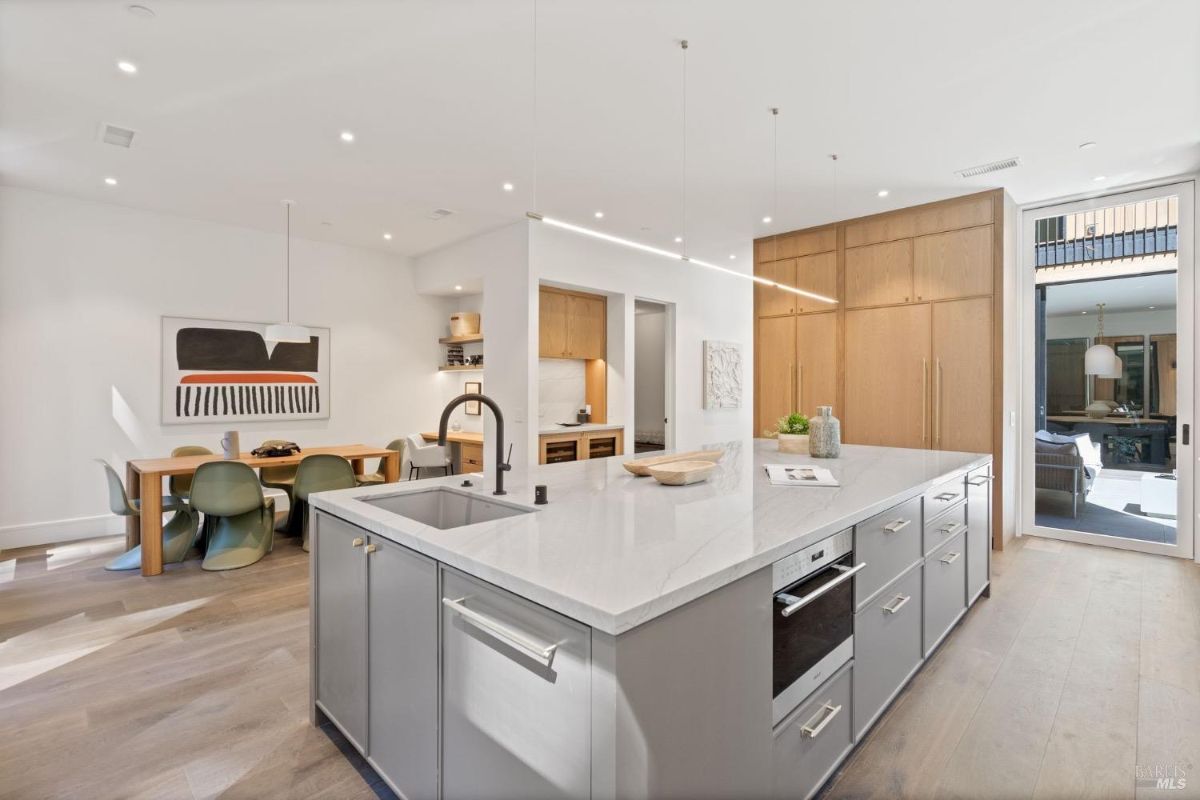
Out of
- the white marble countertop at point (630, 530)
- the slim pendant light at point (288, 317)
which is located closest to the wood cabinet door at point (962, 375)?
the white marble countertop at point (630, 530)

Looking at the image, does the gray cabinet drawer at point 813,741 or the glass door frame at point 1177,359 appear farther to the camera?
the glass door frame at point 1177,359

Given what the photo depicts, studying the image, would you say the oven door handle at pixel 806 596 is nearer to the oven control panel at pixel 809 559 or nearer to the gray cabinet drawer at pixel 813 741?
the oven control panel at pixel 809 559

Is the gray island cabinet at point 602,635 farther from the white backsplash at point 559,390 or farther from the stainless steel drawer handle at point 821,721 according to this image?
the white backsplash at point 559,390

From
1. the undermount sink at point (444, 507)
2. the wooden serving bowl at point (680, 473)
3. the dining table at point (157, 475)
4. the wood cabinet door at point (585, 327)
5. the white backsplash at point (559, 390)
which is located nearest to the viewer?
the undermount sink at point (444, 507)

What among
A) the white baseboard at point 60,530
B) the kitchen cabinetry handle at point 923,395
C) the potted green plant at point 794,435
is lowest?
the white baseboard at point 60,530

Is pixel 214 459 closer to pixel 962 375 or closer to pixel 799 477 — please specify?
pixel 799 477

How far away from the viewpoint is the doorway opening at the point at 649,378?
801cm

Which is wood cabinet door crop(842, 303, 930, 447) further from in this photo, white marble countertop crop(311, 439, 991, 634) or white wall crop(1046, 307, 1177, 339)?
white marble countertop crop(311, 439, 991, 634)

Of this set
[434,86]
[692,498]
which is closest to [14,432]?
[434,86]

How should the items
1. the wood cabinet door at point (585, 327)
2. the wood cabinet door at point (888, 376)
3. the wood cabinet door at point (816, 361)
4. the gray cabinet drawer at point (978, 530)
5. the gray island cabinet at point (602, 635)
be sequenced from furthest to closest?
the wood cabinet door at point (585, 327) < the wood cabinet door at point (816, 361) < the wood cabinet door at point (888, 376) < the gray cabinet drawer at point (978, 530) < the gray island cabinet at point (602, 635)

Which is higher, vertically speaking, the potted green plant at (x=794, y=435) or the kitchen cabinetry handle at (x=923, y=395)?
the kitchen cabinetry handle at (x=923, y=395)

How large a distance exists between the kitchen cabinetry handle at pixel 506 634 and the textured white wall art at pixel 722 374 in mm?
6214

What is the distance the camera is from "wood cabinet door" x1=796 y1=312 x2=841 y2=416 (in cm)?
535

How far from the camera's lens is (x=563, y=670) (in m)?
1.10
